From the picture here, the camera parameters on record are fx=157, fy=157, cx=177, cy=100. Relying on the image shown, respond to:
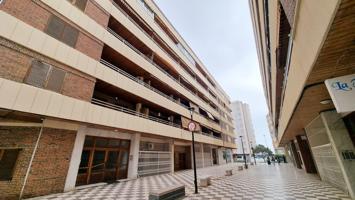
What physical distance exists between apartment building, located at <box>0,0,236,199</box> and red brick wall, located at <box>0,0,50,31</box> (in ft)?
0.14

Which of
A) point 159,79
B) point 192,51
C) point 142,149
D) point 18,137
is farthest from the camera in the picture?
point 192,51

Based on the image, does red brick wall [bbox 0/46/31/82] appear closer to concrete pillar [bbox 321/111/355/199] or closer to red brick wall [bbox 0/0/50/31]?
red brick wall [bbox 0/0/50/31]

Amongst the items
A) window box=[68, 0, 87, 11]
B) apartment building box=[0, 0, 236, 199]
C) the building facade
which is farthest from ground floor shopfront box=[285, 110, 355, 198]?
the building facade

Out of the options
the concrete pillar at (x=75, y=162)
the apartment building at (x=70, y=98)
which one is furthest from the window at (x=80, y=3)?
the concrete pillar at (x=75, y=162)

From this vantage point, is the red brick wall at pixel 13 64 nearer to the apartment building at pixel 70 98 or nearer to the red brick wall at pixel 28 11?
the apartment building at pixel 70 98

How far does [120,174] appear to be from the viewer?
12305mm

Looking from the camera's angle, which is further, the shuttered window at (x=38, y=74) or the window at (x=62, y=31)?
the window at (x=62, y=31)

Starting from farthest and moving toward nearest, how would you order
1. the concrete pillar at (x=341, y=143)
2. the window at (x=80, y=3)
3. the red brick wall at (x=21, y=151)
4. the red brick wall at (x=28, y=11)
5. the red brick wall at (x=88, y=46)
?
1. the window at (x=80, y=3)
2. the red brick wall at (x=88, y=46)
3. the red brick wall at (x=28, y=11)
4. the red brick wall at (x=21, y=151)
5. the concrete pillar at (x=341, y=143)

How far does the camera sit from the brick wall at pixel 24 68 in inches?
269

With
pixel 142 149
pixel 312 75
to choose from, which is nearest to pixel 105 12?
pixel 142 149

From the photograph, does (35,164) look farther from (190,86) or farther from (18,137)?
(190,86)

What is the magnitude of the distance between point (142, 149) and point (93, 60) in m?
8.56

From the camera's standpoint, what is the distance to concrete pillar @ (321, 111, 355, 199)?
6.53 metres

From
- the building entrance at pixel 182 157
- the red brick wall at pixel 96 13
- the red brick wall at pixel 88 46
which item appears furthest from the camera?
the building entrance at pixel 182 157
